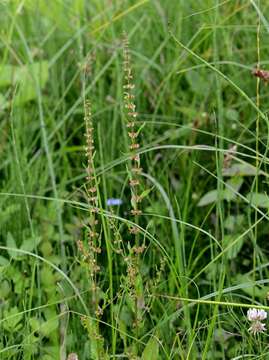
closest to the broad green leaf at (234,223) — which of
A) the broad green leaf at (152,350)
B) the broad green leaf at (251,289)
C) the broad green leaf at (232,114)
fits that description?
the broad green leaf at (251,289)

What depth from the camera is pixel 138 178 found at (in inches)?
75.4

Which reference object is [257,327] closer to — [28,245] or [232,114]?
[28,245]

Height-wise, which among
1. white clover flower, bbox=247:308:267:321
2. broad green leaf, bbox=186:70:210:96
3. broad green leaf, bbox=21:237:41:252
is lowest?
white clover flower, bbox=247:308:267:321

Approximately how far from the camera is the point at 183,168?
219 cm

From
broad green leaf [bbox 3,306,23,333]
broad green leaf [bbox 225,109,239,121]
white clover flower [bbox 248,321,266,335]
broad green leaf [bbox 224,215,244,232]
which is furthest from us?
broad green leaf [bbox 225,109,239,121]

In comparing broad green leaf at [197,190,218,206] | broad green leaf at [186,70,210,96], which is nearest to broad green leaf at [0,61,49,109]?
broad green leaf at [186,70,210,96]

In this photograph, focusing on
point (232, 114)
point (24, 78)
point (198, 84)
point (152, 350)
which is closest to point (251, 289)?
point (152, 350)

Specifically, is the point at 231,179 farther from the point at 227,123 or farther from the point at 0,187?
the point at 0,187

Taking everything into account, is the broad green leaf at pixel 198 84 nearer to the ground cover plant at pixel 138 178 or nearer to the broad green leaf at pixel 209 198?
the ground cover plant at pixel 138 178

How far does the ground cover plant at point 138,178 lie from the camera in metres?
1.58

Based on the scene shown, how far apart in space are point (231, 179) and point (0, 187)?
58cm

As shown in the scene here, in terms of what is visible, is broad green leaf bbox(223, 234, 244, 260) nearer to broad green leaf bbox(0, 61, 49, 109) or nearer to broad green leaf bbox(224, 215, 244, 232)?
broad green leaf bbox(224, 215, 244, 232)

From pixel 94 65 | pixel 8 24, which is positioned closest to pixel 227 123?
pixel 94 65

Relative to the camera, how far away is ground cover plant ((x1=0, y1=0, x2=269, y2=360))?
158 cm
